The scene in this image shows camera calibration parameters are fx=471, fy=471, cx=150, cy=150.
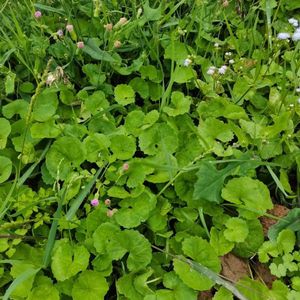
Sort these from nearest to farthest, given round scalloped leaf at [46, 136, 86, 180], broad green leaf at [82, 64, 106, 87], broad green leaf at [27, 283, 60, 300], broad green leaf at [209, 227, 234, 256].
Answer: broad green leaf at [27, 283, 60, 300]
broad green leaf at [209, 227, 234, 256]
round scalloped leaf at [46, 136, 86, 180]
broad green leaf at [82, 64, 106, 87]

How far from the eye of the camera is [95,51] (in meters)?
1.72

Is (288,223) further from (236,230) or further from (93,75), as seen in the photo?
(93,75)

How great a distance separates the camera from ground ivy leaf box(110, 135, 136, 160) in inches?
58.7

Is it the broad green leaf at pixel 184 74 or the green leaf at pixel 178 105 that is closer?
the green leaf at pixel 178 105

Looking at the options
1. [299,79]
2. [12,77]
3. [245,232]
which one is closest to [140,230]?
[245,232]

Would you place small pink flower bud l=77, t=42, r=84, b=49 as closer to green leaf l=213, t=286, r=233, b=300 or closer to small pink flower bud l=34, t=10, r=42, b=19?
small pink flower bud l=34, t=10, r=42, b=19

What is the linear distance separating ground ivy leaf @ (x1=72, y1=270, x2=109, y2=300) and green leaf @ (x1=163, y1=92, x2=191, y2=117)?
1.95ft

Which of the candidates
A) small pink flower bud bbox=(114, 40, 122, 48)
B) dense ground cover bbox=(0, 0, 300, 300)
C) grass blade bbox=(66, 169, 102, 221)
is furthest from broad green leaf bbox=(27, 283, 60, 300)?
small pink flower bud bbox=(114, 40, 122, 48)

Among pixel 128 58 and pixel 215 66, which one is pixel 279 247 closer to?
pixel 215 66

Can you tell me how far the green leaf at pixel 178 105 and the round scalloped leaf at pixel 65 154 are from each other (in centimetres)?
33

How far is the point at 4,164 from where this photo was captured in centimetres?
146

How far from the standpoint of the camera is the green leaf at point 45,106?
5.11ft

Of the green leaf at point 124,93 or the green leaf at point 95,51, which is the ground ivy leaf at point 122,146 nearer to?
the green leaf at point 124,93

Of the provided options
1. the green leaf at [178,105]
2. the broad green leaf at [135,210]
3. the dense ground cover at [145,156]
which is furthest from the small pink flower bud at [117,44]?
the broad green leaf at [135,210]
